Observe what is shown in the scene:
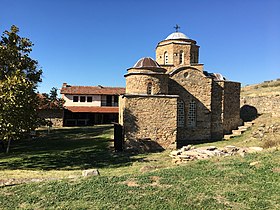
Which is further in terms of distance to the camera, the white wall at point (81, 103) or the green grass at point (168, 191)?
the white wall at point (81, 103)

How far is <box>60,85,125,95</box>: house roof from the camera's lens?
3334cm

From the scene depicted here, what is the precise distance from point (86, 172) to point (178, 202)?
4355 millimetres

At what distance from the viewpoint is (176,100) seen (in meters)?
16.8

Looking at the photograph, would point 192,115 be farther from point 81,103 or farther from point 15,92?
point 81,103

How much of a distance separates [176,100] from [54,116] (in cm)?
2001

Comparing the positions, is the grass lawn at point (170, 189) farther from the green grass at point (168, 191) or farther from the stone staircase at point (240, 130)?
the stone staircase at point (240, 130)

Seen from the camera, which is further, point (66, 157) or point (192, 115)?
point (192, 115)

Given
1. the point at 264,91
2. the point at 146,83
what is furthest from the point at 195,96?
the point at 264,91

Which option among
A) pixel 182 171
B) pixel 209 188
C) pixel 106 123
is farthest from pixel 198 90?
pixel 106 123

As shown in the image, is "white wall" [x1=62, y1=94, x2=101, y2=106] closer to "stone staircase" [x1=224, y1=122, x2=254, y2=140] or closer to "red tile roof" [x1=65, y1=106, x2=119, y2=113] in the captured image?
"red tile roof" [x1=65, y1=106, x2=119, y2=113]

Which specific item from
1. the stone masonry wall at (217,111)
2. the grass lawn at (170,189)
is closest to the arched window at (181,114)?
the stone masonry wall at (217,111)

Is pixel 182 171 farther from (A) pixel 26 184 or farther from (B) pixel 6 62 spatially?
(B) pixel 6 62

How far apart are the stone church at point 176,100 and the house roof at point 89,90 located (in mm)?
12968

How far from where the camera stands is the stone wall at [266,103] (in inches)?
930
